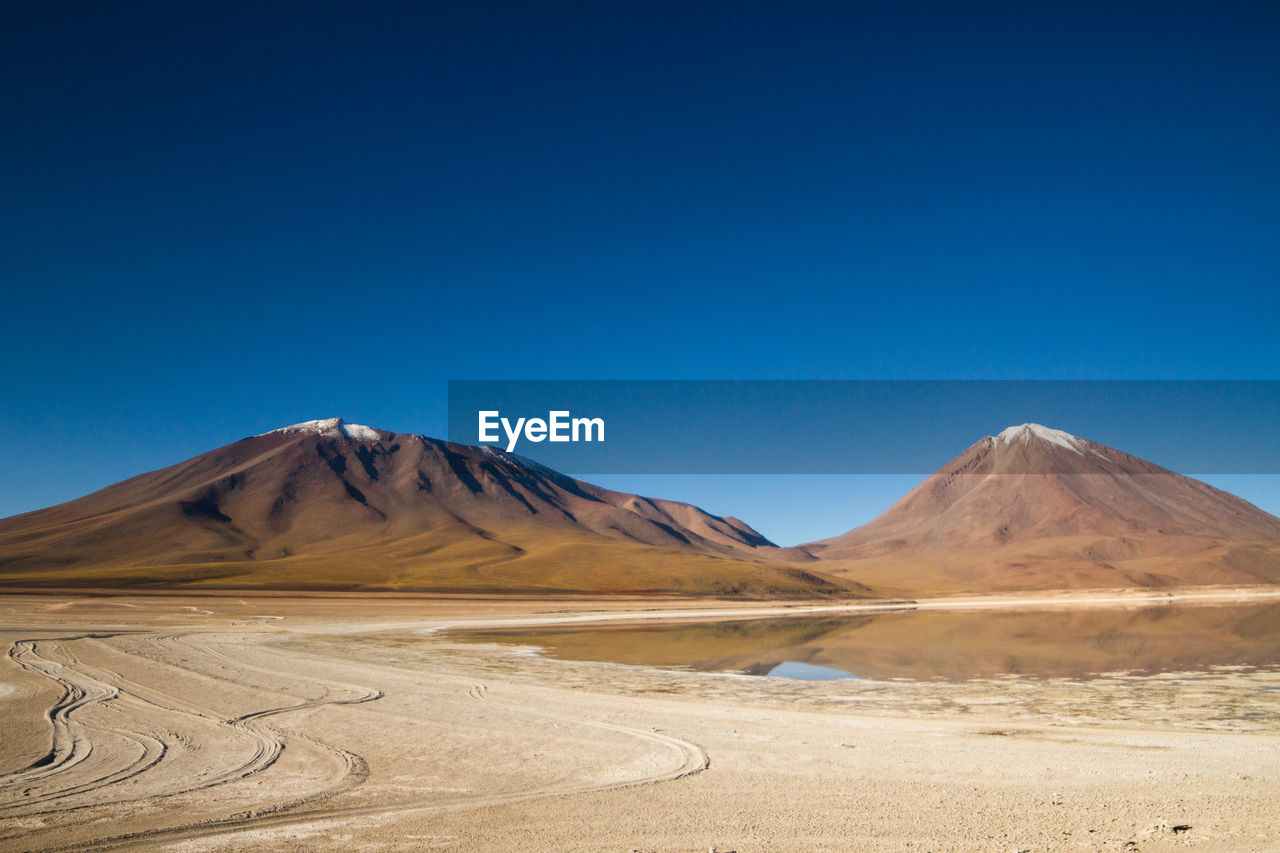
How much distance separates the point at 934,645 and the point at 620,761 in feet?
100

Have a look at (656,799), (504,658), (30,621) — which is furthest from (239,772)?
(30,621)

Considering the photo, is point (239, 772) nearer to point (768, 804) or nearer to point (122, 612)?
point (768, 804)

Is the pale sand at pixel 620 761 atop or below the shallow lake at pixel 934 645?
atop

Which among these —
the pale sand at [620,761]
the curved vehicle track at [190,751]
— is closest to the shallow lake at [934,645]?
the pale sand at [620,761]

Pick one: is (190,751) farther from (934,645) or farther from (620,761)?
(934,645)

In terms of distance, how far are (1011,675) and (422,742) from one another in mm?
20804

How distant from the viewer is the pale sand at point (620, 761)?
8.89 metres

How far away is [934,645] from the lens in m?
38.7

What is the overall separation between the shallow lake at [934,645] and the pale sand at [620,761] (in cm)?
351

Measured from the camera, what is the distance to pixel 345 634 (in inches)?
1774

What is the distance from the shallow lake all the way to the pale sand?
351cm

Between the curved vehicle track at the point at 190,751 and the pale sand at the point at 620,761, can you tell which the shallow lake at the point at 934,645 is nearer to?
the pale sand at the point at 620,761

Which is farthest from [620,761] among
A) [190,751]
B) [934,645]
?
[934,645]

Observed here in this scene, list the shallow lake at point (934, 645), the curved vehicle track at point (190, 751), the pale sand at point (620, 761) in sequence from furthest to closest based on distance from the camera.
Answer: the shallow lake at point (934, 645), the curved vehicle track at point (190, 751), the pale sand at point (620, 761)
